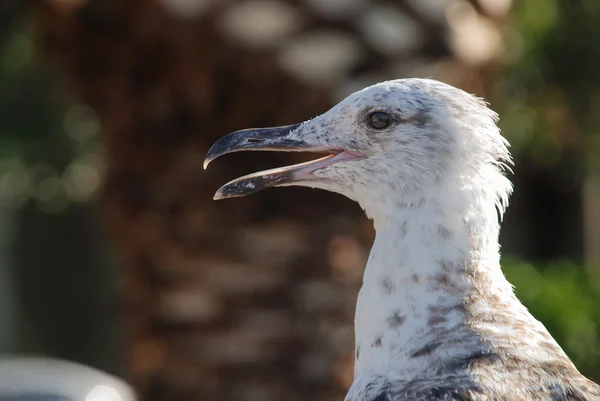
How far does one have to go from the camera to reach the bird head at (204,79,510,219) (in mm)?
3068

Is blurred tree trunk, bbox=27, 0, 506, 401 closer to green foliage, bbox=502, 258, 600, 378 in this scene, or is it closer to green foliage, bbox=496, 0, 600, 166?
green foliage, bbox=502, 258, 600, 378

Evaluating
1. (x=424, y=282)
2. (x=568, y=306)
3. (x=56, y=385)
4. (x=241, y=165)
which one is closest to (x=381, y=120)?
(x=424, y=282)

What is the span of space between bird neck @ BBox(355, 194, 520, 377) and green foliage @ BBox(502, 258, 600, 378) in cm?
395

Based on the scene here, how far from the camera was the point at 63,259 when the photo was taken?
10.0 metres

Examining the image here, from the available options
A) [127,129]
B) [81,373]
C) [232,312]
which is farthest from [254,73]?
[81,373]

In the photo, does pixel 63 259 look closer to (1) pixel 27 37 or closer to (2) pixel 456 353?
(1) pixel 27 37

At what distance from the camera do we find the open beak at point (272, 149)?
3.14 metres

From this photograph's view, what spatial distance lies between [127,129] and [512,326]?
328cm

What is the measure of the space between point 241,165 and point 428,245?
2.46 m

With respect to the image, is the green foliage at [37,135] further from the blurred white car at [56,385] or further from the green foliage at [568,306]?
the green foliage at [568,306]

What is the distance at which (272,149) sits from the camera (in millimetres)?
3234

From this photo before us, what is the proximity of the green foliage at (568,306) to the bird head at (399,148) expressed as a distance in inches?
154

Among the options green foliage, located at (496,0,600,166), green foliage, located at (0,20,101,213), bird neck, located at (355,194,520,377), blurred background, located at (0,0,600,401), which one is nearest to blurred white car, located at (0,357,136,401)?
blurred background, located at (0,0,600,401)

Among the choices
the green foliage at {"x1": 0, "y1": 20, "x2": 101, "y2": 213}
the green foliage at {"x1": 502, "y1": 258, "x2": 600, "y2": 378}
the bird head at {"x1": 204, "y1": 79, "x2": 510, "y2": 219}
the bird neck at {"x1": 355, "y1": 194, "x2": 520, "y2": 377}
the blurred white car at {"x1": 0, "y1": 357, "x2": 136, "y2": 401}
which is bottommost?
the bird neck at {"x1": 355, "y1": 194, "x2": 520, "y2": 377}
